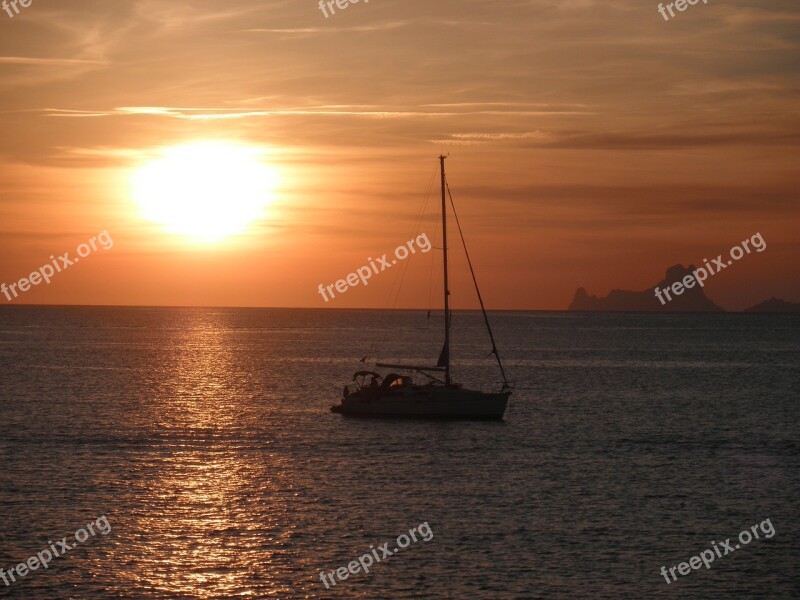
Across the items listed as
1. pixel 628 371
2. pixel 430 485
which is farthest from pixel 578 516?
pixel 628 371

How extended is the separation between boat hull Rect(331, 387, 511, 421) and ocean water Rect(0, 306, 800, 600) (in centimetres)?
100

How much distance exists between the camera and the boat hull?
76750mm

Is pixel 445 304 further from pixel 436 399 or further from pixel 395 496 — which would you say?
pixel 395 496

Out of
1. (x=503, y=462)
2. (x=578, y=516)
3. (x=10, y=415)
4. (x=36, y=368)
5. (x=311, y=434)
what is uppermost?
(x=36, y=368)

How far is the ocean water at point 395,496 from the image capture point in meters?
37.3

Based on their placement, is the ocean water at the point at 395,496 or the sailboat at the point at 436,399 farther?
the sailboat at the point at 436,399

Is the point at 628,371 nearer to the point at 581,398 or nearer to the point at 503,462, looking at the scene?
the point at 581,398

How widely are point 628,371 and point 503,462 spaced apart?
85.9 m

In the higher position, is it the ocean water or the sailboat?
the sailboat

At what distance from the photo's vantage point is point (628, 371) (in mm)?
142750

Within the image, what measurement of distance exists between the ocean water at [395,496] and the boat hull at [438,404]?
998mm

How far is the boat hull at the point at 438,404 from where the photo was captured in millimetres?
76750

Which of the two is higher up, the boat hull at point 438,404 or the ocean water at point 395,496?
the boat hull at point 438,404

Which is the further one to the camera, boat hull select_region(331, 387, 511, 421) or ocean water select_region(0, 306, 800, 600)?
boat hull select_region(331, 387, 511, 421)
